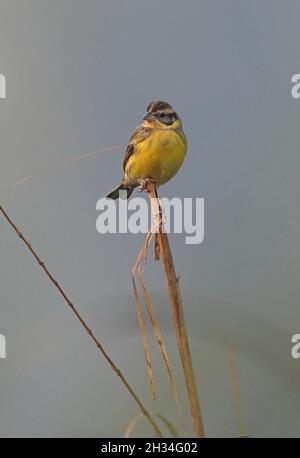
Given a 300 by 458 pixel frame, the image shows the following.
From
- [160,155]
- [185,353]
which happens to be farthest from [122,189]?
[185,353]

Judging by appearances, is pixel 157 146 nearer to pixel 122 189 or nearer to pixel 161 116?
pixel 161 116

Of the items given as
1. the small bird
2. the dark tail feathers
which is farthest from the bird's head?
the dark tail feathers

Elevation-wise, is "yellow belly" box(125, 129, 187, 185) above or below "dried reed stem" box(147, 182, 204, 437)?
above

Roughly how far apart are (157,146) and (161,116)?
81 millimetres

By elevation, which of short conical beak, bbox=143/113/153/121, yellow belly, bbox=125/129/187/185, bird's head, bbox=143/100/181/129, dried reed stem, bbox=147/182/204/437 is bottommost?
dried reed stem, bbox=147/182/204/437

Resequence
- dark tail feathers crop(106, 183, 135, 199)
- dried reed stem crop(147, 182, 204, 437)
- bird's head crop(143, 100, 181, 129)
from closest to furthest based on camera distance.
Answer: dried reed stem crop(147, 182, 204, 437) → bird's head crop(143, 100, 181, 129) → dark tail feathers crop(106, 183, 135, 199)

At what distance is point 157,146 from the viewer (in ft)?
4.91

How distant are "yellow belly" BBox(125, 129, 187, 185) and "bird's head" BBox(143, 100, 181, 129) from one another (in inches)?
0.7

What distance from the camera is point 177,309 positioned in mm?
544

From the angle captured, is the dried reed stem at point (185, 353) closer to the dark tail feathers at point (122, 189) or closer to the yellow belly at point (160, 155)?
the yellow belly at point (160, 155)

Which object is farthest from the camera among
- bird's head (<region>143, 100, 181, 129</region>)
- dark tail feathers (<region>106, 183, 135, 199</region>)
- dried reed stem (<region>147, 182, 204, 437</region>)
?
dark tail feathers (<region>106, 183, 135, 199</region>)

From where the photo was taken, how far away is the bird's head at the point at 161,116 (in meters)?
1.45

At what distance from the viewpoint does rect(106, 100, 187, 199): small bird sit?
1473mm

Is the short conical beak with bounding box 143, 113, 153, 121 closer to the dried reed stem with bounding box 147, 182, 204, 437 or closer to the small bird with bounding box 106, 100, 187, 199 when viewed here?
the small bird with bounding box 106, 100, 187, 199
